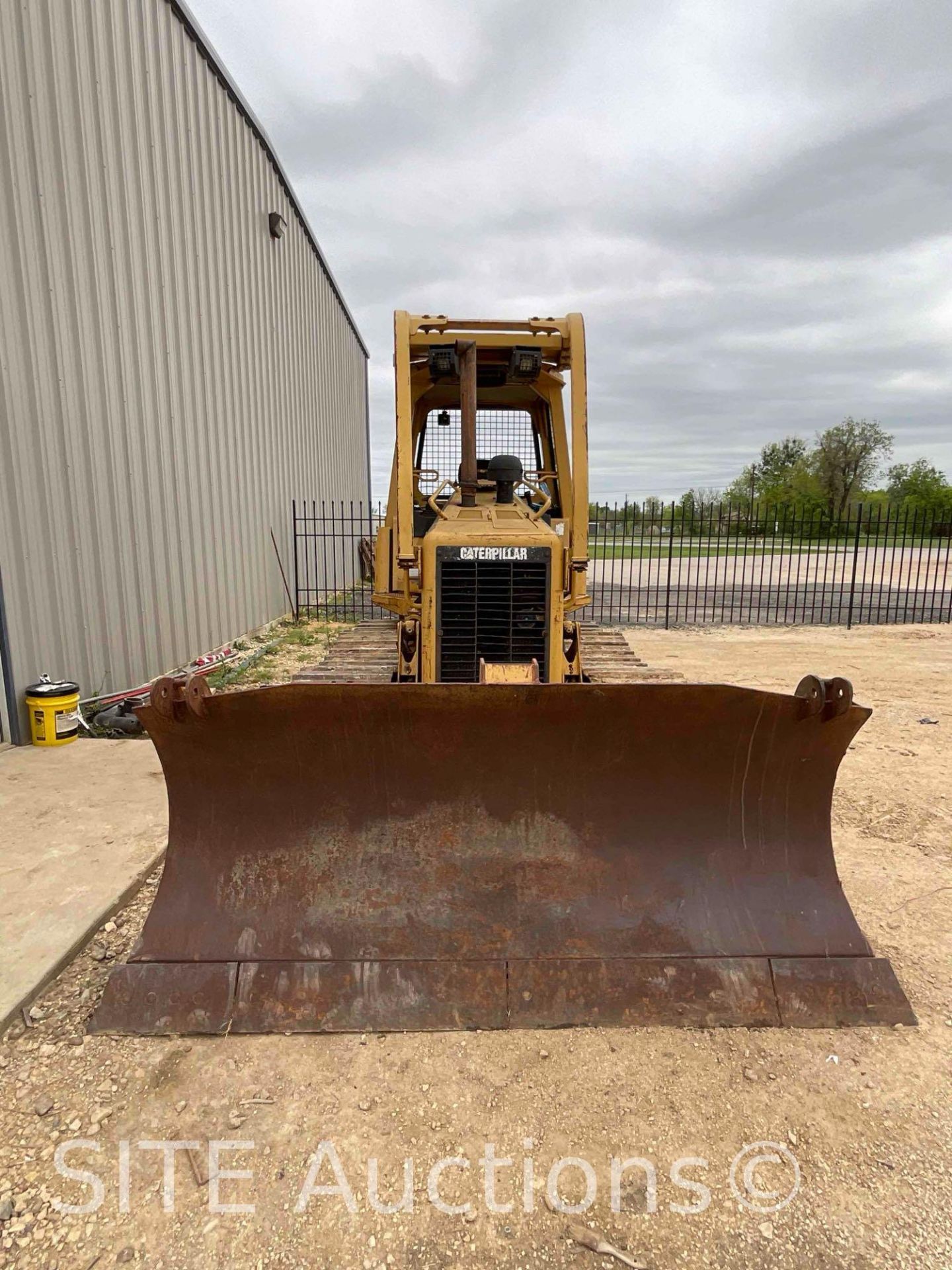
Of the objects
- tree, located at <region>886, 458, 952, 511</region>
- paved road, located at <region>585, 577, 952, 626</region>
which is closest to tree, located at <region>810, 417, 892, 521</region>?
tree, located at <region>886, 458, 952, 511</region>

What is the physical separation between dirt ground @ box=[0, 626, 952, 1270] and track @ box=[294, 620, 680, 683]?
3.70m

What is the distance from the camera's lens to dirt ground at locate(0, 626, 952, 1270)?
63.0 inches

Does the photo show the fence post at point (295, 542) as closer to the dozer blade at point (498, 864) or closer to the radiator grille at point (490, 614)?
the radiator grille at point (490, 614)

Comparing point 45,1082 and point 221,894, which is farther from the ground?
point 221,894

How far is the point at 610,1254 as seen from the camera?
1.59 meters

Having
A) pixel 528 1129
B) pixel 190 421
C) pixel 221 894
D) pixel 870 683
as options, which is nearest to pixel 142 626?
pixel 190 421

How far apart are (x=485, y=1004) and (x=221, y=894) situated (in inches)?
39.3

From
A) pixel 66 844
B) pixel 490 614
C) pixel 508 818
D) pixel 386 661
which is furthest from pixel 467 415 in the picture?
pixel 386 661

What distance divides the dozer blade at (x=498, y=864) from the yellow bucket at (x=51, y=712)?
292 centimetres

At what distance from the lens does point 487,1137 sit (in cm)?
188

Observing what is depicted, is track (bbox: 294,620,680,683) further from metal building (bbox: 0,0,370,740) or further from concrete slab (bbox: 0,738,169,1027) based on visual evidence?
concrete slab (bbox: 0,738,169,1027)

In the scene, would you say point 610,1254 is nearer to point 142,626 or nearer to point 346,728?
point 346,728

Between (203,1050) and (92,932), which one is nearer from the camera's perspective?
(203,1050)

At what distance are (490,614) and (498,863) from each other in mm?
1709
